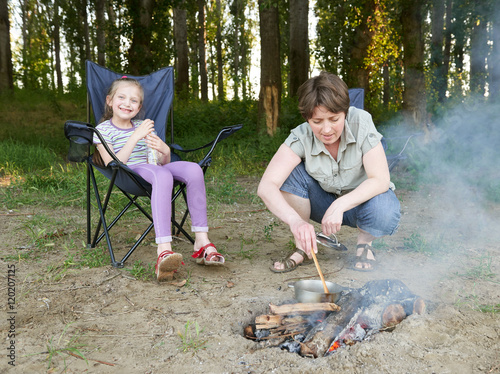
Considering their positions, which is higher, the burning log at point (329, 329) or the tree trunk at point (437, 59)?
the tree trunk at point (437, 59)

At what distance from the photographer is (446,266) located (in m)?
2.52

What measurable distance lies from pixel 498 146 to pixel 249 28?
87.4 feet

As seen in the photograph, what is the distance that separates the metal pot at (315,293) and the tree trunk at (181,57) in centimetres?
835

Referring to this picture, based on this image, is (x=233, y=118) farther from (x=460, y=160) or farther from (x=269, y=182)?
(x=269, y=182)

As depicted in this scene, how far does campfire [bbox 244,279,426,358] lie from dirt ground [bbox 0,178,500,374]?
0.20 ft

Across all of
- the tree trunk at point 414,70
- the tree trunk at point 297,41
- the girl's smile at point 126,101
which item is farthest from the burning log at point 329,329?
the tree trunk at point 297,41

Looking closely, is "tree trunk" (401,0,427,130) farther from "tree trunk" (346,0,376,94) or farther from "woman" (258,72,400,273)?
"woman" (258,72,400,273)

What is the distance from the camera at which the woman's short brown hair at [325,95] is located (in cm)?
197

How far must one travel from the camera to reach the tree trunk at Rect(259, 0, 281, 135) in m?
6.20

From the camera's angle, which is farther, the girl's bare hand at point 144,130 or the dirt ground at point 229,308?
the girl's bare hand at point 144,130

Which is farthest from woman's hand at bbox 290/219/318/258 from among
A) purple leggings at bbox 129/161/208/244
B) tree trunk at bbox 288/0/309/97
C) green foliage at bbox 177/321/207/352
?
tree trunk at bbox 288/0/309/97

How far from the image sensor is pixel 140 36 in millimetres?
7457

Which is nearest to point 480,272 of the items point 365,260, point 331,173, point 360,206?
point 365,260

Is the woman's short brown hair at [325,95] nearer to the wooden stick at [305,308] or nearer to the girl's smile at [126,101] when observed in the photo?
the wooden stick at [305,308]
